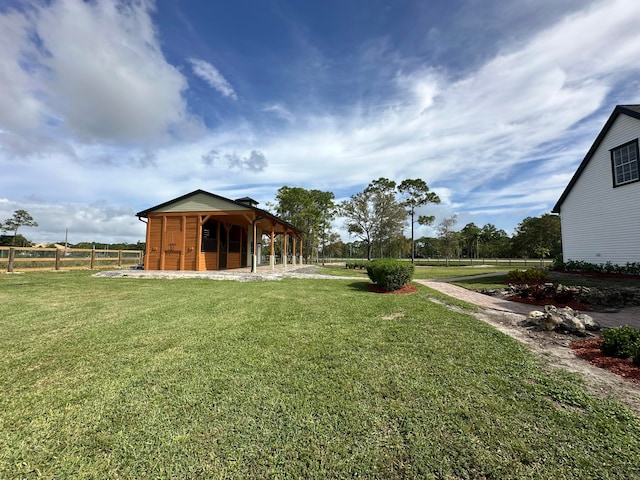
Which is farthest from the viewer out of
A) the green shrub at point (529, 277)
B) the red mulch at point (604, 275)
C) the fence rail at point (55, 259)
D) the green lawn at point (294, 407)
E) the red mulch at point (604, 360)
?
the fence rail at point (55, 259)

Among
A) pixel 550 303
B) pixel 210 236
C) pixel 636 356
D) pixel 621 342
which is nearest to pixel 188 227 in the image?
pixel 210 236

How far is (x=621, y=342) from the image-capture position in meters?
3.52

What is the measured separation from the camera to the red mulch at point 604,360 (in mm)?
3057

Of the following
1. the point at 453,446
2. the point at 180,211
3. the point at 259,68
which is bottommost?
the point at 453,446

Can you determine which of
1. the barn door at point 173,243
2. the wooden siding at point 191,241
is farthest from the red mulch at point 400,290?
the barn door at point 173,243

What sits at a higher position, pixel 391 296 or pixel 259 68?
pixel 259 68

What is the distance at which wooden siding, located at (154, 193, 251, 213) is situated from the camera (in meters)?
13.7

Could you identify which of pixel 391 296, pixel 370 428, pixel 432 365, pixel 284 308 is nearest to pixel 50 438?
pixel 370 428

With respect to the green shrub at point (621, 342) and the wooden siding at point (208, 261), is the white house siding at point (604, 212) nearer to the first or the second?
the green shrub at point (621, 342)

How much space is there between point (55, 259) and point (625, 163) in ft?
84.2

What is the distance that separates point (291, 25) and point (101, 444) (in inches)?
408

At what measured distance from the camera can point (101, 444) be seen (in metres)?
1.94

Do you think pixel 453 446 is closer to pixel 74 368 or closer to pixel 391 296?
pixel 74 368

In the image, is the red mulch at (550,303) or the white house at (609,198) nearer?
the red mulch at (550,303)
